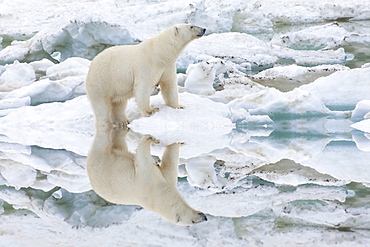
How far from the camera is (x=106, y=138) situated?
4504mm

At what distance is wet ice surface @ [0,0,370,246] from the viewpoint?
1915 millimetres

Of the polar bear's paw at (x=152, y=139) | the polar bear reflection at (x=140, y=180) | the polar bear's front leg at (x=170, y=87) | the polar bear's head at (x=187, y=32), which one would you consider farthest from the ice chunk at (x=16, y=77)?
the polar bear reflection at (x=140, y=180)

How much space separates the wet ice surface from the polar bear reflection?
0.06 metres

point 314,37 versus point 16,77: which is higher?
point 16,77

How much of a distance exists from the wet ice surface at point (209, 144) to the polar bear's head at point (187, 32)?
0.83m

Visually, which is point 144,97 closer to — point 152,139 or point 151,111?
point 151,111

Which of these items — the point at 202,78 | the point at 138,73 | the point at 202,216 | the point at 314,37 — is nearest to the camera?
the point at 202,216

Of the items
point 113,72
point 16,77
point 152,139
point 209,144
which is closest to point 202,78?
point 113,72

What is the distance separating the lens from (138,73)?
4805mm

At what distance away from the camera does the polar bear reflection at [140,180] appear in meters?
2.13


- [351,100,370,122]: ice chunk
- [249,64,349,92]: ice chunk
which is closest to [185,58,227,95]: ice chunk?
[249,64,349,92]: ice chunk

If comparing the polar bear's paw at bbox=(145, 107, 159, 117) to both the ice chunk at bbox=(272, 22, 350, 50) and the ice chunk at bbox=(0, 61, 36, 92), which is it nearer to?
the ice chunk at bbox=(0, 61, 36, 92)

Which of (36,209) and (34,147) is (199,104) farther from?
(36,209)

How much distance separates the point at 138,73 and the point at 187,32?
0.60 metres
